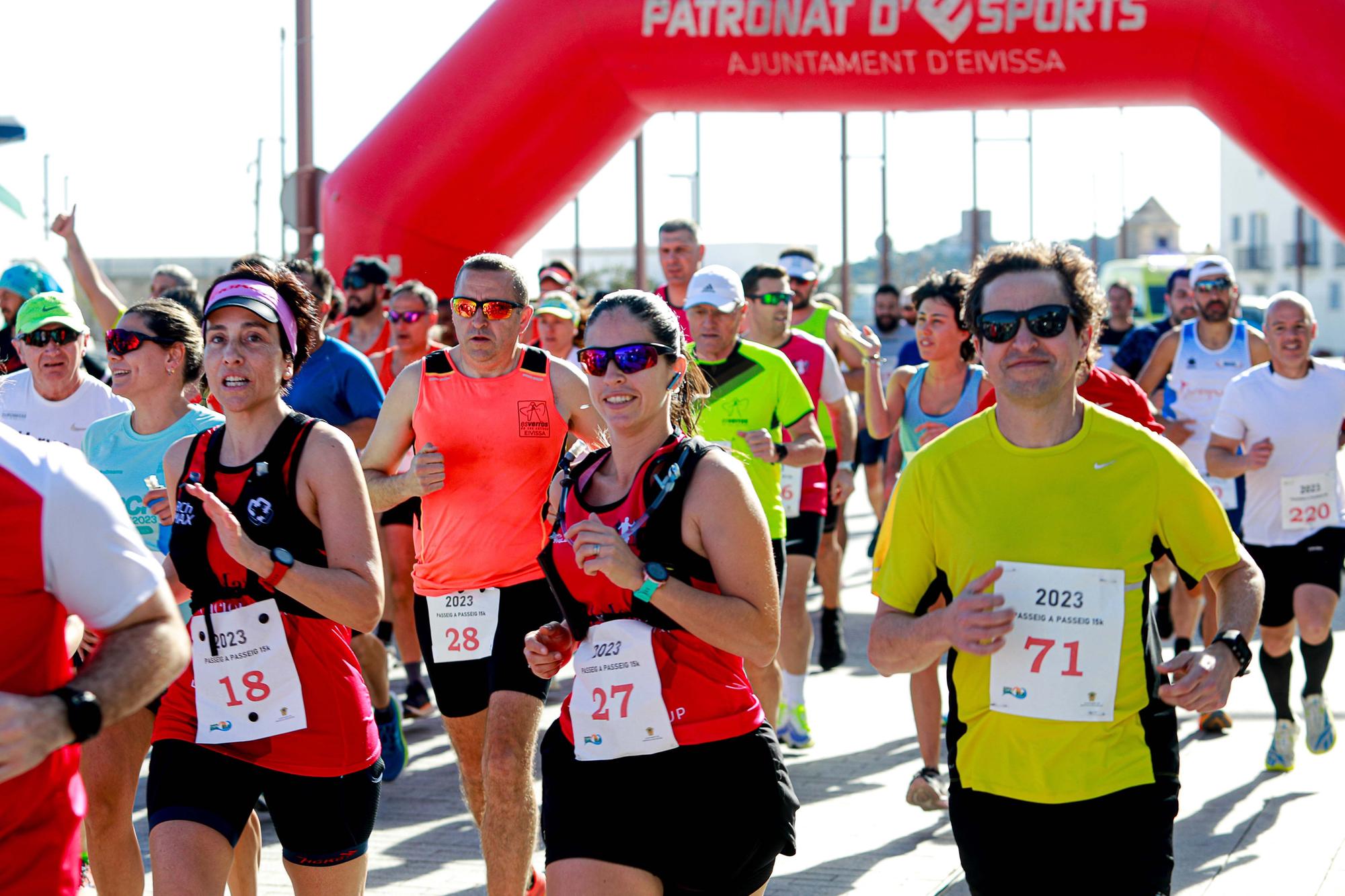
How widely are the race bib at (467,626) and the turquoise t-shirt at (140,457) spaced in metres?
0.83

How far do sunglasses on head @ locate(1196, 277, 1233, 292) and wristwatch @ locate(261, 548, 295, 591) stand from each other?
5.77 metres

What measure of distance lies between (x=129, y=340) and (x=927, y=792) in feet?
10.4

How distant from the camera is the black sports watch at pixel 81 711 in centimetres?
218

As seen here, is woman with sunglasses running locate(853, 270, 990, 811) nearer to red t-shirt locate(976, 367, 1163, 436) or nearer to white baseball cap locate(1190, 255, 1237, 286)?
red t-shirt locate(976, 367, 1163, 436)

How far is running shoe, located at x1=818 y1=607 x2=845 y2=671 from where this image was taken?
8.91 m

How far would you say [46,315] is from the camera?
550 centimetres

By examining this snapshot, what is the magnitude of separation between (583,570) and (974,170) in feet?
117

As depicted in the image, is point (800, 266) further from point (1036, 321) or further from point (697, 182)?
point (697, 182)

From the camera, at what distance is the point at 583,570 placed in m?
3.25

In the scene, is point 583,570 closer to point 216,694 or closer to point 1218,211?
point 216,694

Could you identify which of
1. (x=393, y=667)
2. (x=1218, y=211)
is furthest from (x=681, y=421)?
(x=1218, y=211)

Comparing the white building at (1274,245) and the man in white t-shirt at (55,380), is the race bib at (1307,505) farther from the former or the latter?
the white building at (1274,245)

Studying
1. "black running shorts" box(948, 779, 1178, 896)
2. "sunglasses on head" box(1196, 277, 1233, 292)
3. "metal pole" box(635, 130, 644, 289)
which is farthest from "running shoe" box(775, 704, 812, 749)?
"metal pole" box(635, 130, 644, 289)

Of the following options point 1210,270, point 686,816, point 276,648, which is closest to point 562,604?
point 686,816
